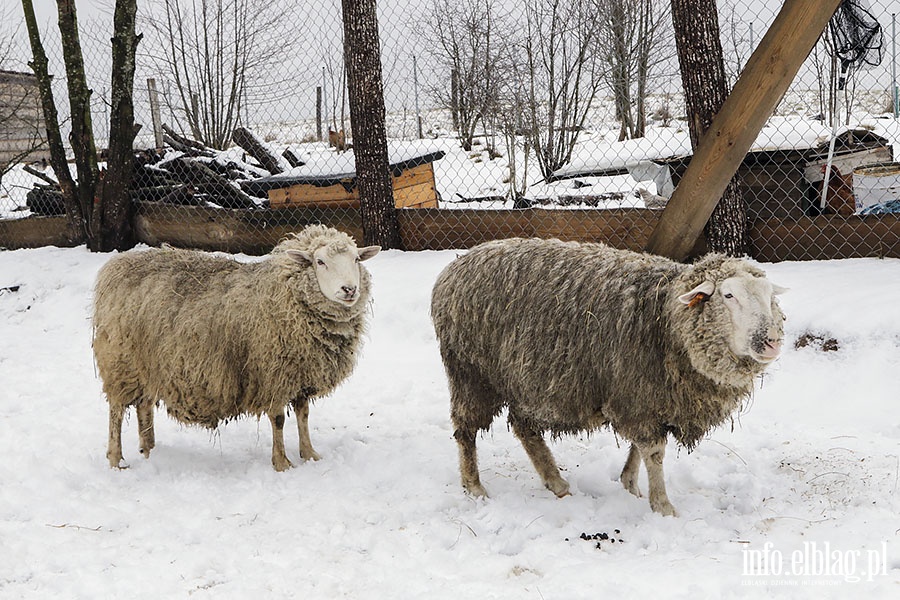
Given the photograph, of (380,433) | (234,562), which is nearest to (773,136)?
(380,433)

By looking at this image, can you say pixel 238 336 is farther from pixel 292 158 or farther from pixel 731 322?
pixel 292 158

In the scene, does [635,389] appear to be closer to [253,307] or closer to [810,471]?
[810,471]

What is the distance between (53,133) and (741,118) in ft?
24.6

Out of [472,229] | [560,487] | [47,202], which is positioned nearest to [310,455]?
[560,487]

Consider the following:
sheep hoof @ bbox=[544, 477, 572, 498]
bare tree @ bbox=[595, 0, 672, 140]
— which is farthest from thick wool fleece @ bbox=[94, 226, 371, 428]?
bare tree @ bbox=[595, 0, 672, 140]

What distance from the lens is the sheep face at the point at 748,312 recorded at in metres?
3.04

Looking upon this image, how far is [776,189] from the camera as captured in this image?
582 centimetres

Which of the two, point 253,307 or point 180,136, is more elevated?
point 180,136

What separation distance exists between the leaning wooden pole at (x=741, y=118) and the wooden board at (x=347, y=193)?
3.21 metres

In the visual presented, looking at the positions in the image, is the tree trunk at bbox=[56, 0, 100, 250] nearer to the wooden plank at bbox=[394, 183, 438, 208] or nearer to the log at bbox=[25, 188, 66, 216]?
the log at bbox=[25, 188, 66, 216]

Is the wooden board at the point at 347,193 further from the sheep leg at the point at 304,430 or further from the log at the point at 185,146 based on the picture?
the sheep leg at the point at 304,430

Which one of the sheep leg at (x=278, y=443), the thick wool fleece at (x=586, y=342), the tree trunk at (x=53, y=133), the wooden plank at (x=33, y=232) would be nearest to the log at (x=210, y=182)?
the tree trunk at (x=53, y=133)

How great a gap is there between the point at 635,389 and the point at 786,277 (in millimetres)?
2460

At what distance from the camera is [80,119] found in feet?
28.1
